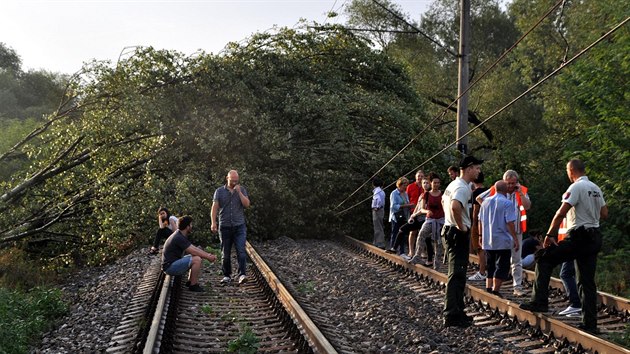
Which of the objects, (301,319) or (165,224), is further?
(165,224)

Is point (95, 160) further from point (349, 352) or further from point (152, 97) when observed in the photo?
point (349, 352)

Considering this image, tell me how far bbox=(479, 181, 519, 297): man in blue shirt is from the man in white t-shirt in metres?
1.65

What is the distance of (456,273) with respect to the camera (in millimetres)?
7738

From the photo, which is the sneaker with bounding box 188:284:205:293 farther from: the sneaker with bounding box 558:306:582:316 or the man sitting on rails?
the sneaker with bounding box 558:306:582:316

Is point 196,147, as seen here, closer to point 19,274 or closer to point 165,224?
point 165,224

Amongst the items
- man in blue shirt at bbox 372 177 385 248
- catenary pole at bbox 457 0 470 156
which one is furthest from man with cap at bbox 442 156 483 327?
man in blue shirt at bbox 372 177 385 248

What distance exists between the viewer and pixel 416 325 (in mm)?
7938

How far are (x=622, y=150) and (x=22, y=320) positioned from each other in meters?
13.9

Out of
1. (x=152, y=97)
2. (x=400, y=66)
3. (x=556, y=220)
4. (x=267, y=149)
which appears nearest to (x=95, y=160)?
(x=152, y=97)

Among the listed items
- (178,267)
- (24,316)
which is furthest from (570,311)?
(24,316)

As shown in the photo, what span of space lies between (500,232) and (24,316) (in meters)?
7.25

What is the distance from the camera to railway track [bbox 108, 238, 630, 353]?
6680mm

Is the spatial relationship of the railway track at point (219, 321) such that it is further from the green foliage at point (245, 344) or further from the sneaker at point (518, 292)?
the sneaker at point (518, 292)

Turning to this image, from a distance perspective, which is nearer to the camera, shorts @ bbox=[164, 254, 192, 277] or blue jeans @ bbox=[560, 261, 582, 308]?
blue jeans @ bbox=[560, 261, 582, 308]
